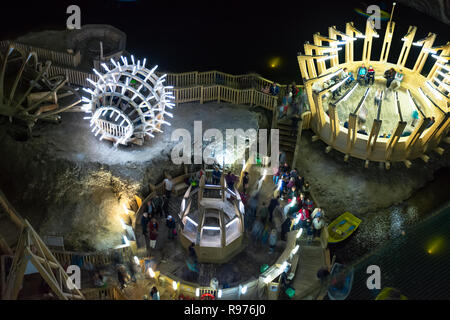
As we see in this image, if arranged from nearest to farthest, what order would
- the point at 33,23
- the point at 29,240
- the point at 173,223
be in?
the point at 29,240 < the point at 173,223 < the point at 33,23

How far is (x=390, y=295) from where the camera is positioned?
1992cm

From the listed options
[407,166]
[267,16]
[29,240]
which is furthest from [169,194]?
[267,16]

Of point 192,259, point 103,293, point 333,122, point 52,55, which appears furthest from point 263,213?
point 52,55

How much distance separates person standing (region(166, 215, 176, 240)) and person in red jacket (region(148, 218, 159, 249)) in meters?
0.55

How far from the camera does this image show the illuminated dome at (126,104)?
28.7 meters

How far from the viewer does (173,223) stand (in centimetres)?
2581

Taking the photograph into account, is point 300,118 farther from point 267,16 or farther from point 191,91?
point 267,16

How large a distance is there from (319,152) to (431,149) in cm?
634

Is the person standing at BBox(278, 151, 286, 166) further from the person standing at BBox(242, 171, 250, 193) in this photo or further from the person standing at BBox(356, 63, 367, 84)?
the person standing at BBox(356, 63, 367, 84)

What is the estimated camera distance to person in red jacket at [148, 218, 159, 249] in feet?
83.4

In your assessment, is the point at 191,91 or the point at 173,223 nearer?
the point at 173,223

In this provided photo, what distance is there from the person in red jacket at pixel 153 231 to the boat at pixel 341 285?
8.12m

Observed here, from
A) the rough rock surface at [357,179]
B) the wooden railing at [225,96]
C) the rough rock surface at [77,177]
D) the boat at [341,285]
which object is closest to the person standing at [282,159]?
the rough rock surface at [357,179]

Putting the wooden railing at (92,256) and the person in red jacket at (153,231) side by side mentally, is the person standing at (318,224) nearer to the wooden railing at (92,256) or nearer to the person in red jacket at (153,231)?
the person in red jacket at (153,231)
